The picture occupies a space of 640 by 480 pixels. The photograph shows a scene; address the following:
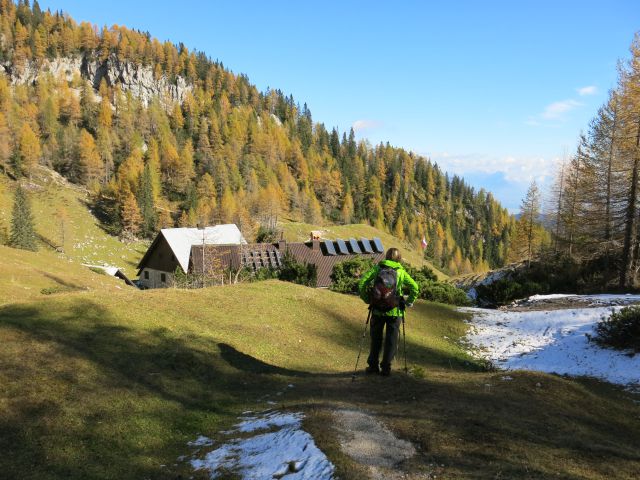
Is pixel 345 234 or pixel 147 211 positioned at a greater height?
pixel 147 211

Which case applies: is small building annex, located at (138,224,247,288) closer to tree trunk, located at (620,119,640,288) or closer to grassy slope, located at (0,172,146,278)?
grassy slope, located at (0,172,146,278)

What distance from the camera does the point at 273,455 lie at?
6.28 metres

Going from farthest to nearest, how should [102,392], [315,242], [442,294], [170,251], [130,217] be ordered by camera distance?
1. [130,217]
2. [170,251]
3. [315,242]
4. [442,294]
5. [102,392]

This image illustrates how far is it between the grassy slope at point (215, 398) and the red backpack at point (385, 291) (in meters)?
1.79

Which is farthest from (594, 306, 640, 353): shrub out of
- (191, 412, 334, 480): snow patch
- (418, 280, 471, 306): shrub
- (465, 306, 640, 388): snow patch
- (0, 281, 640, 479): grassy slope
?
(191, 412, 334, 480): snow patch

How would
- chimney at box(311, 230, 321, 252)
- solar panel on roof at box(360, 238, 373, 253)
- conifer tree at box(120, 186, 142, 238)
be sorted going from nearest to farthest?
1. chimney at box(311, 230, 321, 252)
2. solar panel on roof at box(360, 238, 373, 253)
3. conifer tree at box(120, 186, 142, 238)

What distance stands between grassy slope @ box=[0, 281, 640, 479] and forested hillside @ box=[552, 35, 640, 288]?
23.9 m

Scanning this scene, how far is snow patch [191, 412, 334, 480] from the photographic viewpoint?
568 centimetres

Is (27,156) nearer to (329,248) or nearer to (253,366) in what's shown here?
(329,248)

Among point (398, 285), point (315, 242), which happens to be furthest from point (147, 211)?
point (398, 285)

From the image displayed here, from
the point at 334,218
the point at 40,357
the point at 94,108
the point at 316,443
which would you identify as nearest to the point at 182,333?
the point at 40,357

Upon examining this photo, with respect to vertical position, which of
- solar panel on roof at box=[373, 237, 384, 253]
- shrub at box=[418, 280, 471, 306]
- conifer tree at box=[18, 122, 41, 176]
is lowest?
shrub at box=[418, 280, 471, 306]

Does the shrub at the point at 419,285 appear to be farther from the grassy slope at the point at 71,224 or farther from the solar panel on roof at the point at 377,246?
the grassy slope at the point at 71,224

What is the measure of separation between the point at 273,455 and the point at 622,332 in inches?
618
